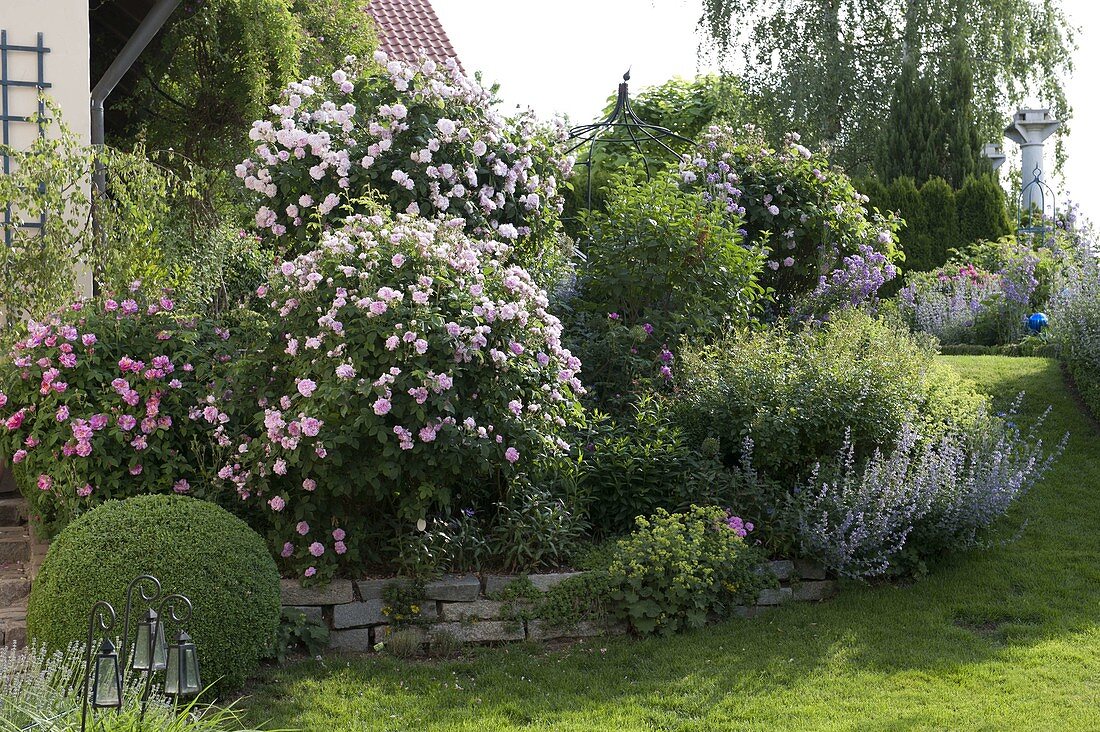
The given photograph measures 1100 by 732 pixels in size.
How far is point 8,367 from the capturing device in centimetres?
546

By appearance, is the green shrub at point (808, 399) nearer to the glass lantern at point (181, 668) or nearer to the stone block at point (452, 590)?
the stone block at point (452, 590)

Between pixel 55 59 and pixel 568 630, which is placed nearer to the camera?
pixel 568 630

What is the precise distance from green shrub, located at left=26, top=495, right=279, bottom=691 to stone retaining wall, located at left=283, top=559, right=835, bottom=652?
1.79ft

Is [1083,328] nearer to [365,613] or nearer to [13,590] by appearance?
[365,613]

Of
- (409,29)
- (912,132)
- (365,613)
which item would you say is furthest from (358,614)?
(912,132)

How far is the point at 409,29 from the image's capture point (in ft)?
46.5

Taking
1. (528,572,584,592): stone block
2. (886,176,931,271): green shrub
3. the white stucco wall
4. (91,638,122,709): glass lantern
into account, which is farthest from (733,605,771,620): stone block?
(886,176,931,271): green shrub

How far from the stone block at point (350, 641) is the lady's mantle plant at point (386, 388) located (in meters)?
0.29

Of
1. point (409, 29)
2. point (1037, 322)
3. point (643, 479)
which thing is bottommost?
point (643, 479)

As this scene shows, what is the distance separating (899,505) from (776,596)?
2.56 ft

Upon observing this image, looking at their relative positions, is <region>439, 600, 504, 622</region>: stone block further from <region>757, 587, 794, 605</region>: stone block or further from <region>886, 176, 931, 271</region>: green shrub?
<region>886, 176, 931, 271</region>: green shrub

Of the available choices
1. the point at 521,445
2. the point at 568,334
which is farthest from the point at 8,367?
the point at 568,334

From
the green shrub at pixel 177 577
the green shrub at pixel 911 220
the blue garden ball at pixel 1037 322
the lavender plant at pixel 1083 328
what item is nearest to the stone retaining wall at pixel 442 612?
the green shrub at pixel 177 577

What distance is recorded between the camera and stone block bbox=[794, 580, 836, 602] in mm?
5426
